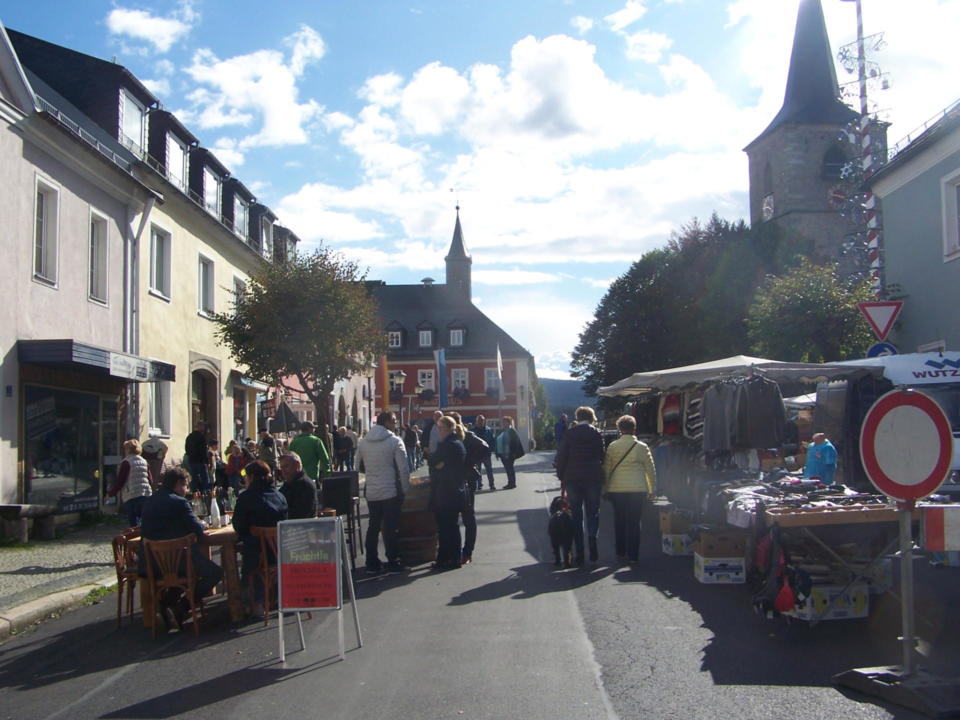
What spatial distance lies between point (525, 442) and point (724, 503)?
189 feet

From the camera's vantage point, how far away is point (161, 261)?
2236cm

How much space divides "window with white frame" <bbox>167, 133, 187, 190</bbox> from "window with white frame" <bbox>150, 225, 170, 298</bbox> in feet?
4.65

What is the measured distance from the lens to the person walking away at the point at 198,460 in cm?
1791

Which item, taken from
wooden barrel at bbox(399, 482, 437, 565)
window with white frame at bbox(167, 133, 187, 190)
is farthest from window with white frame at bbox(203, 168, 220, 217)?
wooden barrel at bbox(399, 482, 437, 565)

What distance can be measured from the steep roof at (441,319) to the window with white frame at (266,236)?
36516 millimetres

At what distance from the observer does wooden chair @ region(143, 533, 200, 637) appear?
8242mm

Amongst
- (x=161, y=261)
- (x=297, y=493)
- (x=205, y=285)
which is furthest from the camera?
(x=205, y=285)

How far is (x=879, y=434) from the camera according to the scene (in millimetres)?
6137

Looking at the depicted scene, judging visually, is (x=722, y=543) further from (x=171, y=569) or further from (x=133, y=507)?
(x=133, y=507)

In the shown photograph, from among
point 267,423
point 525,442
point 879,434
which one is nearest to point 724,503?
point 879,434

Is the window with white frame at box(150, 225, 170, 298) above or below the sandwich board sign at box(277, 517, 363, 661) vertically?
above

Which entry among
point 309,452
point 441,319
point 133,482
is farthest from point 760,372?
point 441,319

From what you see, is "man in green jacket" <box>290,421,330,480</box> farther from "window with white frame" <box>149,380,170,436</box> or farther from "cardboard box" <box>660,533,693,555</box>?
"window with white frame" <box>149,380,170,436</box>

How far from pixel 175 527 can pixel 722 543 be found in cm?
521
